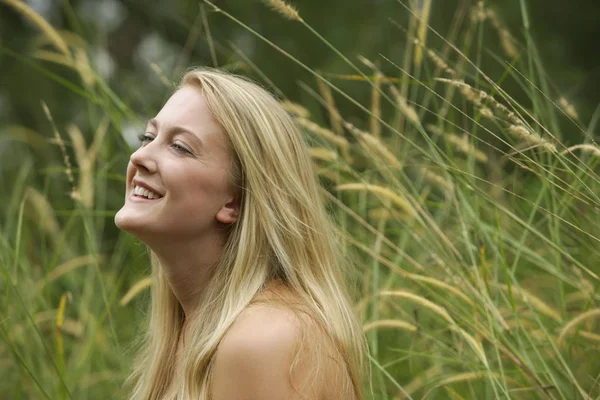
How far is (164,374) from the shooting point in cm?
276

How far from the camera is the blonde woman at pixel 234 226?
7.68ft

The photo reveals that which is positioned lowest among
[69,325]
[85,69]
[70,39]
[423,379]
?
[69,325]

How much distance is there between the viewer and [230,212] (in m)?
2.51

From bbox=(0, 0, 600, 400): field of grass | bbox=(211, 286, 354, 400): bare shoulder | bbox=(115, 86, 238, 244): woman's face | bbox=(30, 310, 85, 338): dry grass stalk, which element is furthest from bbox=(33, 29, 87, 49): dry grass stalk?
bbox=(211, 286, 354, 400): bare shoulder

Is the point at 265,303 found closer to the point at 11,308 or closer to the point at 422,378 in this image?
the point at 422,378

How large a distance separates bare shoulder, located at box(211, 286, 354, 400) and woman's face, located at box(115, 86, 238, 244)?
0.31 meters

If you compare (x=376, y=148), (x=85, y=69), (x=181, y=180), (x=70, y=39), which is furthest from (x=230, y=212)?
(x=70, y=39)

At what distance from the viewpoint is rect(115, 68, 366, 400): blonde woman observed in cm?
234

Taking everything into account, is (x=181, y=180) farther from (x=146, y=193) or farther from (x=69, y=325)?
(x=69, y=325)

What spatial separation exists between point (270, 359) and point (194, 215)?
18.3 inches

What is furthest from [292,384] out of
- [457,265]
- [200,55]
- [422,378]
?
[200,55]

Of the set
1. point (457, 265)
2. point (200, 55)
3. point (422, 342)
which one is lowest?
point (200, 55)

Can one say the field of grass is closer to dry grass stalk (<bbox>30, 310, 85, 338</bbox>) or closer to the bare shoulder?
dry grass stalk (<bbox>30, 310, 85, 338</bbox>)

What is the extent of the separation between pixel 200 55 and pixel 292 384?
6122 mm
